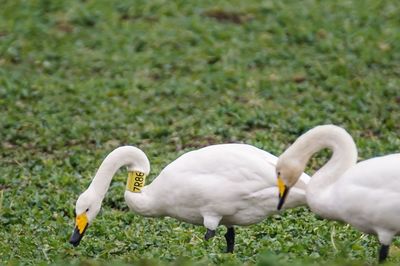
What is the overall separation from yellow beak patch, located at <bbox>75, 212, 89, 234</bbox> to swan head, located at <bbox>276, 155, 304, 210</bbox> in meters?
1.66

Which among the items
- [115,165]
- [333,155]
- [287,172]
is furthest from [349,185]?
[115,165]

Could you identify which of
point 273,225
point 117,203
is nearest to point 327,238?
point 273,225

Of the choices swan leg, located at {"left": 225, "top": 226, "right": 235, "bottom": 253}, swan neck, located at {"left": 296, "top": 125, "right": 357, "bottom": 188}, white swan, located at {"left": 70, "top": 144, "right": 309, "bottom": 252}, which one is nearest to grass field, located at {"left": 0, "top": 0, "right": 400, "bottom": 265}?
swan leg, located at {"left": 225, "top": 226, "right": 235, "bottom": 253}

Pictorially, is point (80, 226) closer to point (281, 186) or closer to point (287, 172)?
point (281, 186)

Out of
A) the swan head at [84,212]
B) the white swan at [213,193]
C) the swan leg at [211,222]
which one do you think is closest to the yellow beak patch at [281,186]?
the white swan at [213,193]

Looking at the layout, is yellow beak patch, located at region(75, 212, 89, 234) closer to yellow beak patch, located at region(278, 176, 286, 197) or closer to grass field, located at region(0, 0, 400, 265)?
grass field, located at region(0, 0, 400, 265)

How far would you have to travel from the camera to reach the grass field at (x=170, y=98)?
9.54 meters

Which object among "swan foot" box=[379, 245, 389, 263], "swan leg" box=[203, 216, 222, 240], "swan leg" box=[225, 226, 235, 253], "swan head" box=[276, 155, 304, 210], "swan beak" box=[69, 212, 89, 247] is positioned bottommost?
"swan beak" box=[69, 212, 89, 247]

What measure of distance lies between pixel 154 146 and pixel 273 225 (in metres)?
2.73

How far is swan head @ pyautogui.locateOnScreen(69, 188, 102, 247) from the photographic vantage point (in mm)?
9141

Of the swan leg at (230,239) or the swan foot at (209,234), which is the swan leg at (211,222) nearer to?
the swan foot at (209,234)

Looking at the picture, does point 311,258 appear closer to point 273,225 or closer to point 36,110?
point 273,225

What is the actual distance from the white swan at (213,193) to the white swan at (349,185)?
0.34m

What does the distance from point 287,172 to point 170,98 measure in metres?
5.41
